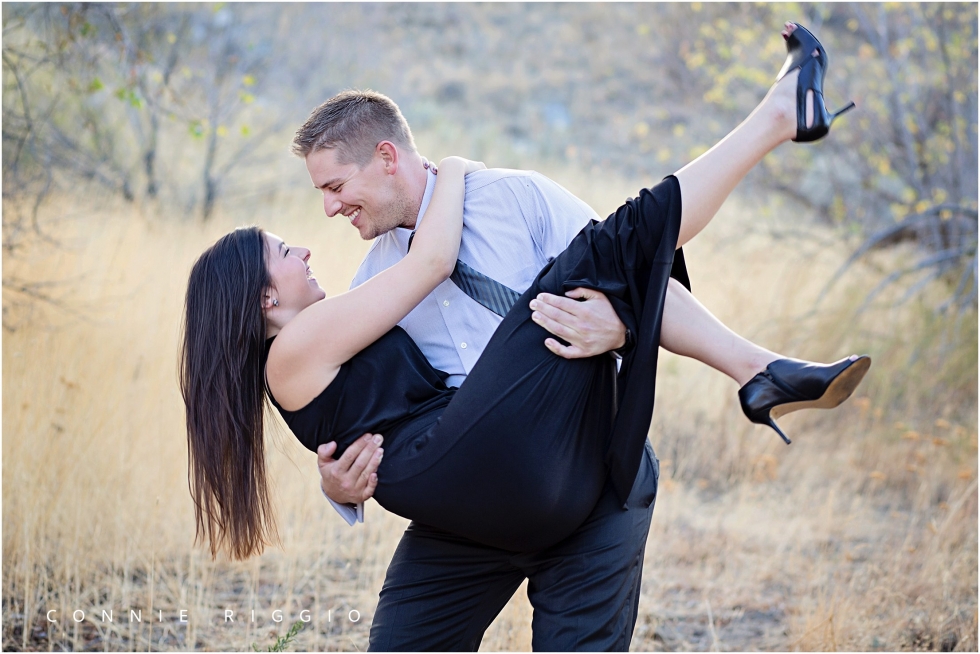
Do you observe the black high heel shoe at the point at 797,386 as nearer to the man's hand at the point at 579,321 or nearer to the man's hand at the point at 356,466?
the man's hand at the point at 579,321

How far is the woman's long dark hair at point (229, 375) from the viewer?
94.5 inches

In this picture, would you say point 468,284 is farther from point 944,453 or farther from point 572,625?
point 944,453

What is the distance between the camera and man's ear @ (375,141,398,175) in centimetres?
268

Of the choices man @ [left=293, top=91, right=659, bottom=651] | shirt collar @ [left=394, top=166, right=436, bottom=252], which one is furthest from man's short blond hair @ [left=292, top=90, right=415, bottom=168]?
shirt collar @ [left=394, top=166, right=436, bottom=252]

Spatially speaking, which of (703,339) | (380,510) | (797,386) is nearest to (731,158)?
(703,339)

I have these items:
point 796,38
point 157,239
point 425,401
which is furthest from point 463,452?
point 157,239

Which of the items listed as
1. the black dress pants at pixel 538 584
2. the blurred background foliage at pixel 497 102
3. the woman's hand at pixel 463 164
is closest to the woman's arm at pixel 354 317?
the woman's hand at pixel 463 164

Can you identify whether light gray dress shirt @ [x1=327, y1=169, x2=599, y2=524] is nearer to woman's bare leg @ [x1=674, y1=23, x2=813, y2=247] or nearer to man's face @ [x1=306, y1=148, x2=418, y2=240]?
man's face @ [x1=306, y1=148, x2=418, y2=240]

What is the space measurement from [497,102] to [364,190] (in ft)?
44.8

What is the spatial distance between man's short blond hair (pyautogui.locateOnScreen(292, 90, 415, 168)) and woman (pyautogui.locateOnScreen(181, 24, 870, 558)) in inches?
13.9

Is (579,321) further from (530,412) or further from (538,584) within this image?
(538,584)

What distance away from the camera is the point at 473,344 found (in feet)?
8.14

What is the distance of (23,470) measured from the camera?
4.22m

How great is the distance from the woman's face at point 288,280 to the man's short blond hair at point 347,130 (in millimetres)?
351
